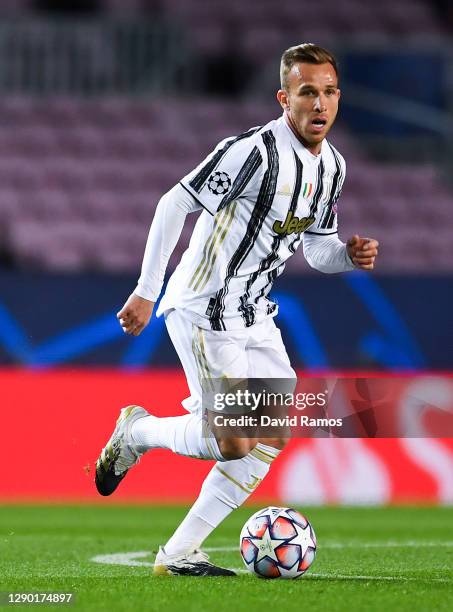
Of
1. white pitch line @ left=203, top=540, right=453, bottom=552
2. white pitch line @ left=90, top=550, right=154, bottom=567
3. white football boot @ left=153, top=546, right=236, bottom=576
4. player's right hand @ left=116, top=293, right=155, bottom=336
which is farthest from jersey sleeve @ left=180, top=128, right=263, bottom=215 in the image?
white pitch line @ left=203, top=540, right=453, bottom=552

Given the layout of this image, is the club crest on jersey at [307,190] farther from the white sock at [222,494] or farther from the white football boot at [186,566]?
the white football boot at [186,566]

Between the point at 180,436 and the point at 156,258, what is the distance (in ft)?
2.36

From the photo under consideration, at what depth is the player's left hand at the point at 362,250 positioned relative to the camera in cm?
540

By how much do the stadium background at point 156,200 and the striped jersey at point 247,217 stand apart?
2.50 m

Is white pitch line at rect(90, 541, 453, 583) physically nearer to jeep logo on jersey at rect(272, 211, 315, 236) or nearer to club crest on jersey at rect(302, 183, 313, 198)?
jeep logo on jersey at rect(272, 211, 315, 236)

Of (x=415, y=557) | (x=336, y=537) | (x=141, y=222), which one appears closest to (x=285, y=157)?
(x=415, y=557)

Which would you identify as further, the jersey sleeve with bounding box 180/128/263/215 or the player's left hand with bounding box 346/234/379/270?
the player's left hand with bounding box 346/234/379/270

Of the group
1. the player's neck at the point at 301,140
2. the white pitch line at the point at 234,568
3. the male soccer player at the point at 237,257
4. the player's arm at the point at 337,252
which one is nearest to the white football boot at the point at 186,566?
the male soccer player at the point at 237,257

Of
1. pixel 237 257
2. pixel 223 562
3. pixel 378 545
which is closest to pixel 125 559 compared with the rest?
pixel 223 562

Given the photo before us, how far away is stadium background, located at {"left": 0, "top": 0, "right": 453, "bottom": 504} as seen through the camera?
10289mm

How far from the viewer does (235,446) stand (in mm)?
A: 5156

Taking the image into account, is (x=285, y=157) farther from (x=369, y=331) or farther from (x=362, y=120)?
(x=362, y=120)

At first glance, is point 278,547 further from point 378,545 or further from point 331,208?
point 378,545

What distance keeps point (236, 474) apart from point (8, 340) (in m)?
5.93
